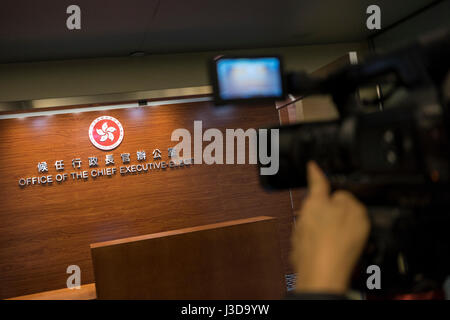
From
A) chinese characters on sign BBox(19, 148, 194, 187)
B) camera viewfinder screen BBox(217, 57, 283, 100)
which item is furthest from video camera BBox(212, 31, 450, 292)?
chinese characters on sign BBox(19, 148, 194, 187)

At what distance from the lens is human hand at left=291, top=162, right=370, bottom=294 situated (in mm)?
658

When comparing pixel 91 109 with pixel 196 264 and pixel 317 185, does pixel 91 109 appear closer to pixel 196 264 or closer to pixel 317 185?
pixel 196 264

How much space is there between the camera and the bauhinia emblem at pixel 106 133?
15.8ft

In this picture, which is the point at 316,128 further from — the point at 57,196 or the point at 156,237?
the point at 57,196

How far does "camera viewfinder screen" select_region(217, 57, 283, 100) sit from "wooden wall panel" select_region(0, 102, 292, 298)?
404 cm

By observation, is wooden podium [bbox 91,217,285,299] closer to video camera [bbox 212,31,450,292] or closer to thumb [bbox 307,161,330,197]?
video camera [bbox 212,31,450,292]

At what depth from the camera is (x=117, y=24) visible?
149 inches

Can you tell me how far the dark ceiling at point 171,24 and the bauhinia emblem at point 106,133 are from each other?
0.69 m

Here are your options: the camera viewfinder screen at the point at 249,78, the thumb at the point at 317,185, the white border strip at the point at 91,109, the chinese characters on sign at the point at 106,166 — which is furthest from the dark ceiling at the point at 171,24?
the thumb at the point at 317,185

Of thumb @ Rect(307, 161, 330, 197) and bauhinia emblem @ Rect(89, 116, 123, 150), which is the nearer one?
thumb @ Rect(307, 161, 330, 197)

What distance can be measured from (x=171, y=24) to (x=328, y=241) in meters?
3.62

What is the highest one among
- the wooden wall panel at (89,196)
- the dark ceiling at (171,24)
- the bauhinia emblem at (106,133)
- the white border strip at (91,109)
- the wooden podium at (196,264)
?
the dark ceiling at (171,24)

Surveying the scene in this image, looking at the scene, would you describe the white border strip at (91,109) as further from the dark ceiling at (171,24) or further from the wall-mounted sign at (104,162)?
the dark ceiling at (171,24)

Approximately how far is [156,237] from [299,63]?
2.78m
